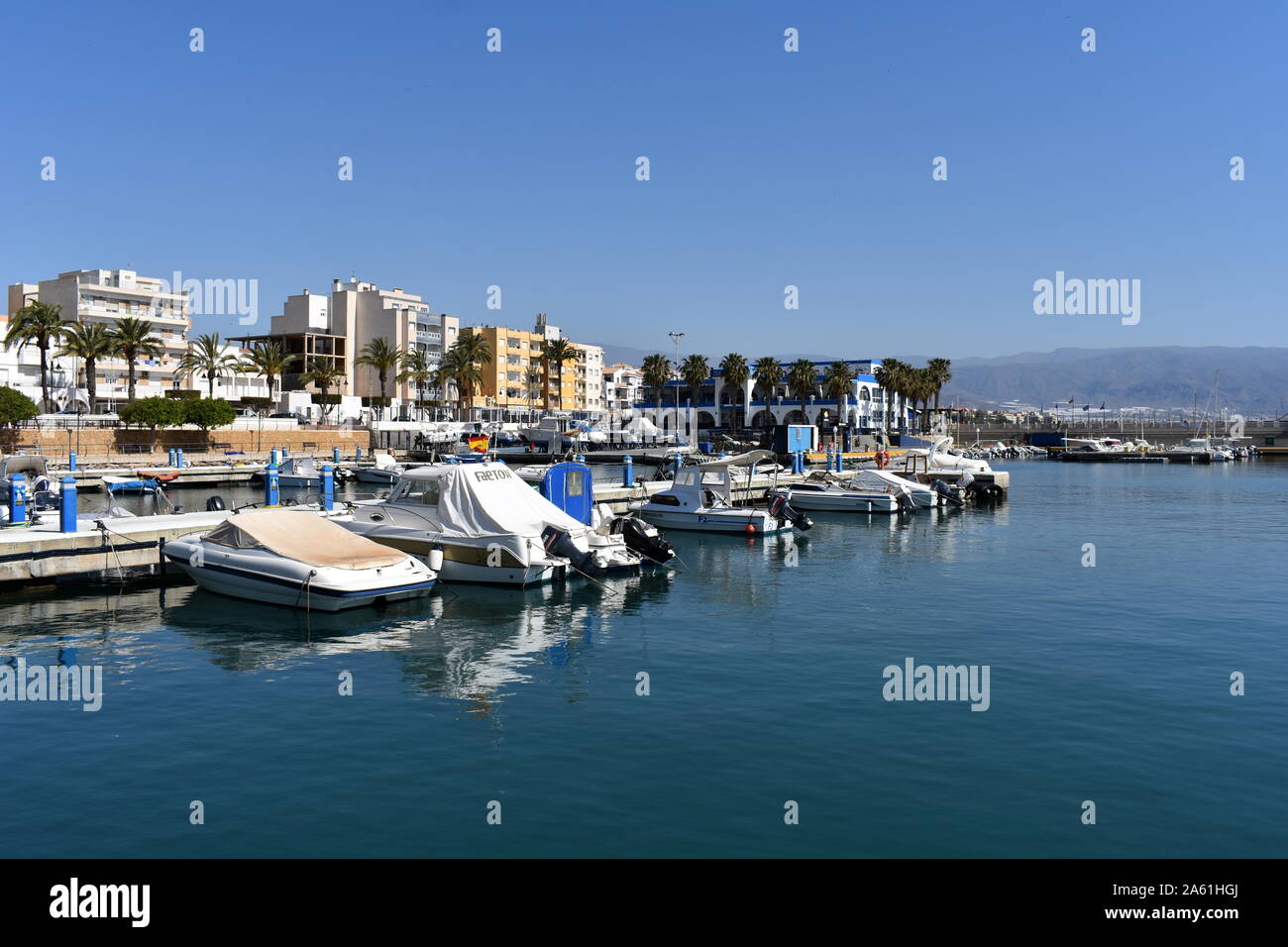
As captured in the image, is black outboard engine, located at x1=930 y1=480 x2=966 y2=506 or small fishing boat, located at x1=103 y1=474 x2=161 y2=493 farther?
small fishing boat, located at x1=103 y1=474 x2=161 y2=493

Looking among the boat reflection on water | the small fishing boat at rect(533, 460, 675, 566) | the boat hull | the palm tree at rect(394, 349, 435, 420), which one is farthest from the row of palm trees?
the boat reflection on water

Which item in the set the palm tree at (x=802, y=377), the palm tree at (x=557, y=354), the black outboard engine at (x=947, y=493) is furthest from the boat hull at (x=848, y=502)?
the palm tree at (x=557, y=354)

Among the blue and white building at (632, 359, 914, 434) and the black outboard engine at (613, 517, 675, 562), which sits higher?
the blue and white building at (632, 359, 914, 434)

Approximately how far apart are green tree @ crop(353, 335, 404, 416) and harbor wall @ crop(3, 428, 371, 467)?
73.1 ft

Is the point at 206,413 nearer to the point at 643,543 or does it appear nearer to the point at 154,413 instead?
the point at 154,413

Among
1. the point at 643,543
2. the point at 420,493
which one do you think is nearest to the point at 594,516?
the point at 643,543

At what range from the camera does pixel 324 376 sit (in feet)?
420

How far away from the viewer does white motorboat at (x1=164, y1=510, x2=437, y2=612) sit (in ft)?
80.9

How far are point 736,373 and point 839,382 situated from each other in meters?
15.8

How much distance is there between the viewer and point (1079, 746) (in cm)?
1535

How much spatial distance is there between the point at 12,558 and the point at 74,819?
18.9 metres

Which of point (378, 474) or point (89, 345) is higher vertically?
point (89, 345)

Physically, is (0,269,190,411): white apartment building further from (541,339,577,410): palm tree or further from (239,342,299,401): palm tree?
(541,339,577,410): palm tree
